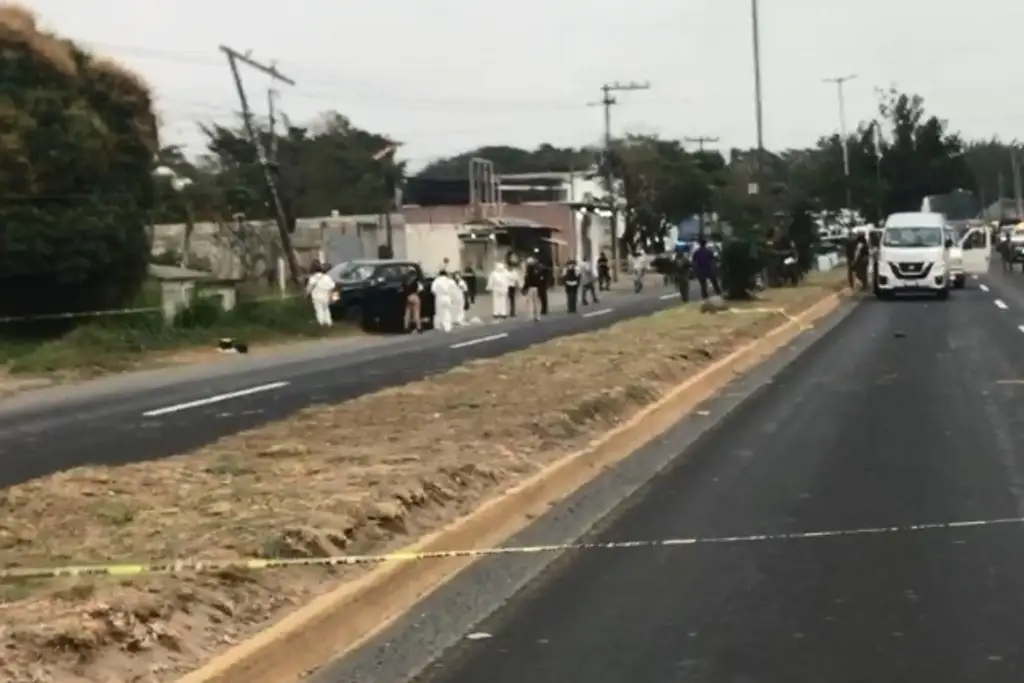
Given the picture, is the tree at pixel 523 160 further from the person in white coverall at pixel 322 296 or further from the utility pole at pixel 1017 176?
the person in white coverall at pixel 322 296

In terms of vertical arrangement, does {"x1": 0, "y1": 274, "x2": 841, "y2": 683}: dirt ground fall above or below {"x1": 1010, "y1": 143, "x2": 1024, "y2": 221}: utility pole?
below

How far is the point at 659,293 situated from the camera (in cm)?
6312

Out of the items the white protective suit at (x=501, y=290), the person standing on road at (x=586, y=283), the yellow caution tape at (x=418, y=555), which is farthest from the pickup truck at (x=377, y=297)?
the yellow caution tape at (x=418, y=555)

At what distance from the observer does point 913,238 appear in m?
46.7

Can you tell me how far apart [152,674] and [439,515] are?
164 inches

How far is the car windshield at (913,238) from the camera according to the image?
153 ft

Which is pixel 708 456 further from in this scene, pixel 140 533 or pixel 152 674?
pixel 152 674

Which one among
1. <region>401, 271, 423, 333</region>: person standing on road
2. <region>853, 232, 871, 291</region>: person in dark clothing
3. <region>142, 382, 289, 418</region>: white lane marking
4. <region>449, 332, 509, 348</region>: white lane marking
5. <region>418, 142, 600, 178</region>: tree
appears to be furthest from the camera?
<region>418, 142, 600, 178</region>: tree

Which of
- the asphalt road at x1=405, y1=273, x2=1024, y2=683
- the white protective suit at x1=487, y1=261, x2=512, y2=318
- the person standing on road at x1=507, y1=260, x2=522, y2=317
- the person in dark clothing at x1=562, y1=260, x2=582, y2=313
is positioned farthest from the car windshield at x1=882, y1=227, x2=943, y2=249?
the asphalt road at x1=405, y1=273, x2=1024, y2=683

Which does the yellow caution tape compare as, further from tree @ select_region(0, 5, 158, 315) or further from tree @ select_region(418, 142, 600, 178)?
tree @ select_region(418, 142, 600, 178)

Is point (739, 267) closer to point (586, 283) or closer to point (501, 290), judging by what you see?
point (501, 290)

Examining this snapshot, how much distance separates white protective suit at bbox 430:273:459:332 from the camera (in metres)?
41.5

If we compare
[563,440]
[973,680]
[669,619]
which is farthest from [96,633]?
[563,440]

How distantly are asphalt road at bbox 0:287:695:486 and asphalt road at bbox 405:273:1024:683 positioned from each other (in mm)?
5443
